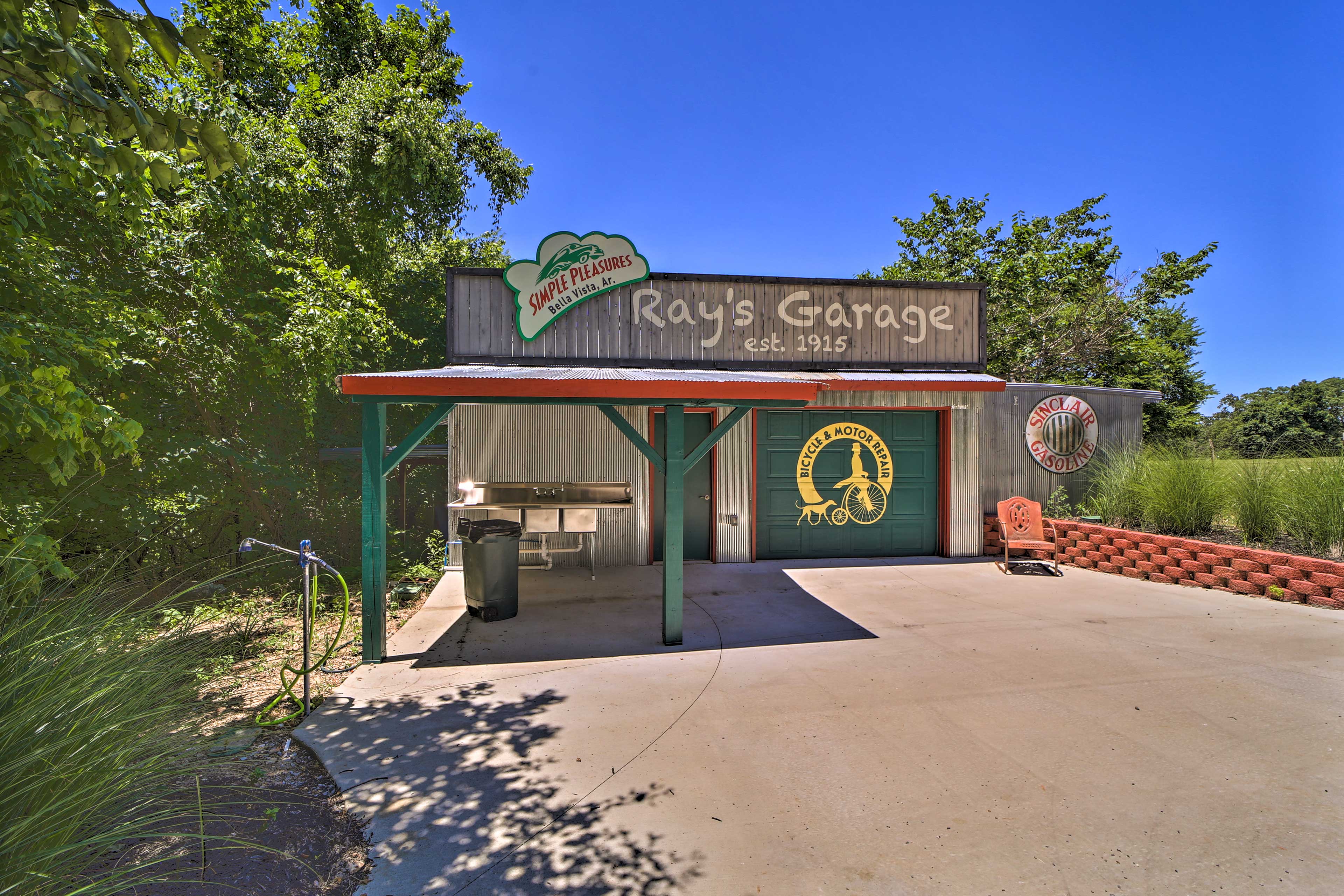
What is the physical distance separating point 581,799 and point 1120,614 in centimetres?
634

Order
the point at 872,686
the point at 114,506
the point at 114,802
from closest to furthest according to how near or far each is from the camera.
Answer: the point at 114,802
the point at 872,686
the point at 114,506

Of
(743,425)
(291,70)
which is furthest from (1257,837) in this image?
(291,70)

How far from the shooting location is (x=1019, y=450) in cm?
1022

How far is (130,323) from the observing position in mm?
7332

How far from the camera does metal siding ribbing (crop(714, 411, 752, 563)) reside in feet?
30.7

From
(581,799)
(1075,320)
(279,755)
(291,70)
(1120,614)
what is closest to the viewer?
(581,799)

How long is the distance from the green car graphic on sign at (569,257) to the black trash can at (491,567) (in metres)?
3.97

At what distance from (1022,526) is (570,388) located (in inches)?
290

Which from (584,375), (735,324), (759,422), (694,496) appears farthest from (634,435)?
(735,324)

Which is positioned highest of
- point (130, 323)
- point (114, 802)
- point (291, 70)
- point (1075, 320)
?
point (291, 70)

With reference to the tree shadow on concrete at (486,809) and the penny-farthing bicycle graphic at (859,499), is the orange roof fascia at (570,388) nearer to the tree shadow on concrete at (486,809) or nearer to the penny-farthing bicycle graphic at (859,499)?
the tree shadow on concrete at (486,809)

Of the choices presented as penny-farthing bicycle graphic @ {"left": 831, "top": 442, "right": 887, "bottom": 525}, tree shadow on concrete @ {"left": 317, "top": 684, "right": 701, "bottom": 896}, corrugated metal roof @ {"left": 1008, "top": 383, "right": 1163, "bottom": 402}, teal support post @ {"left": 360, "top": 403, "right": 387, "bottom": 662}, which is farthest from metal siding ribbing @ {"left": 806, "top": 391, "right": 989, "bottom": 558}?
tree shadow on concrete @ {"left": 317, "top": 684, "right": 701, "bottom": 896}

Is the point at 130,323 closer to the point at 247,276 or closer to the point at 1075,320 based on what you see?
the point at 247,276

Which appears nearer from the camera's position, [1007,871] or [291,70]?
[1007,871]
